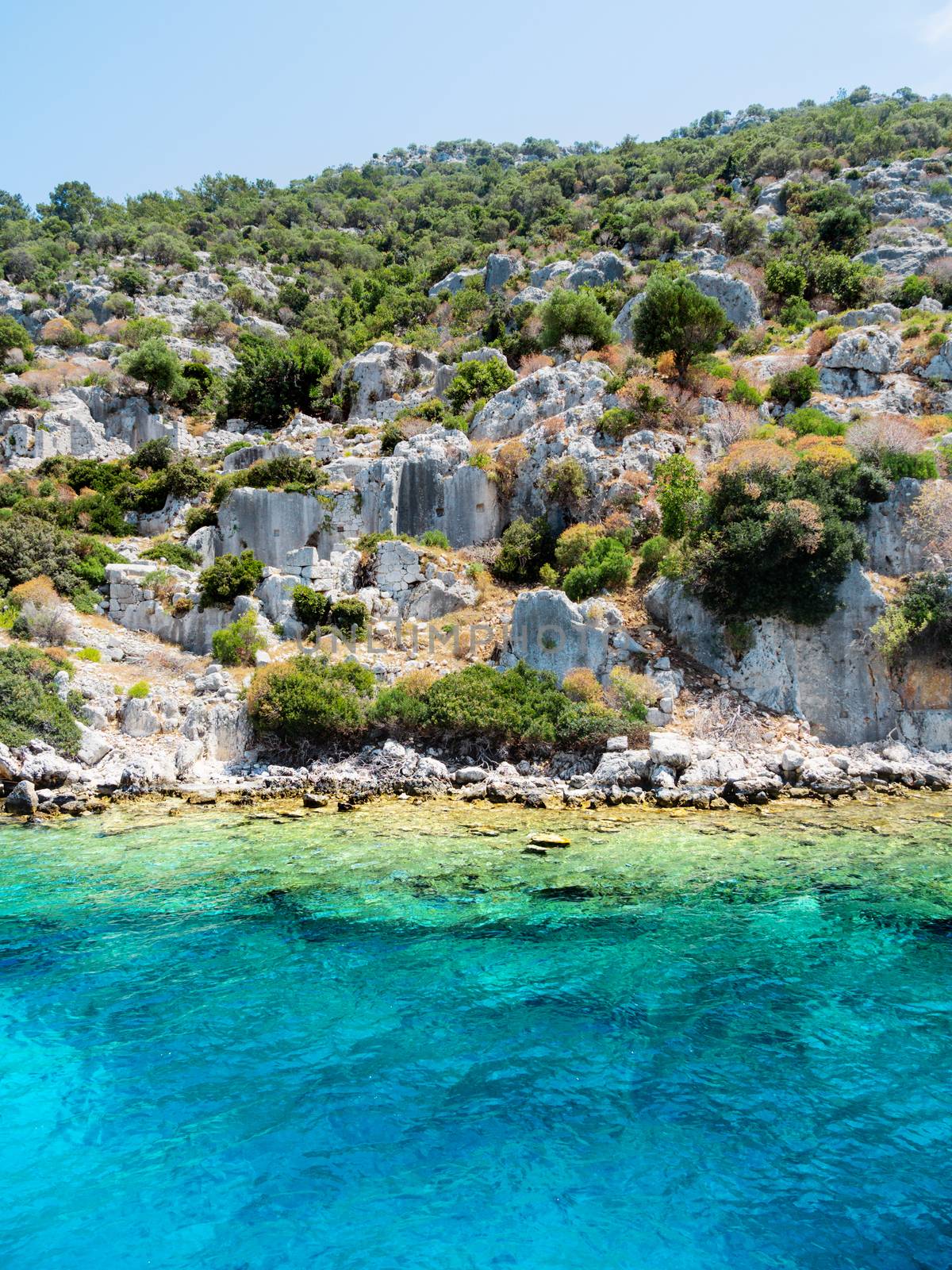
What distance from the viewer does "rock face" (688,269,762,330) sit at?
38.2 metres

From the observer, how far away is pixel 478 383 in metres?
38.8

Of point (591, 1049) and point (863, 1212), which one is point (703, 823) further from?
point (863, 1212)

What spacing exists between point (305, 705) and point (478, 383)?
80.9 ft

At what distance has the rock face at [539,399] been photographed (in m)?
31.2

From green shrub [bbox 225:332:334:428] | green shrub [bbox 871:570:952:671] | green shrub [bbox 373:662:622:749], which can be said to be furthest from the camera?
green shrub [bbox 225:332:334:428]

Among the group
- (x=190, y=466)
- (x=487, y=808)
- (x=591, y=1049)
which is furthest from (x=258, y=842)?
(x=190, y=466)

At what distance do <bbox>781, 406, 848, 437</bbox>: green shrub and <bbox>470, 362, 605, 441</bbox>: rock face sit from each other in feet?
24.6

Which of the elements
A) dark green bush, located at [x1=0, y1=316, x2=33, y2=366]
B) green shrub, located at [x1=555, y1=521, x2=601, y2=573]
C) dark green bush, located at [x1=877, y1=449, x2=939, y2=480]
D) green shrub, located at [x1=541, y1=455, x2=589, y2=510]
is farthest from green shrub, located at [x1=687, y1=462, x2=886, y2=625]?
dark green bush, located at [x1=0, y1=316, x2=33, y2=366]

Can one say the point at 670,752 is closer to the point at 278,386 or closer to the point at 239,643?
the point at 239,643

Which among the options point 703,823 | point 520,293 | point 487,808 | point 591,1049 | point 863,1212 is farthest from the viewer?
point 520,293

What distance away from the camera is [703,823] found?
594 inches

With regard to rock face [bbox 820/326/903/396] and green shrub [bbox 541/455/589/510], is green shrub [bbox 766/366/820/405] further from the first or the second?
green shrub [bbox 541/455/589/510]

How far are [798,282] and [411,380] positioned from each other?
71.8ft

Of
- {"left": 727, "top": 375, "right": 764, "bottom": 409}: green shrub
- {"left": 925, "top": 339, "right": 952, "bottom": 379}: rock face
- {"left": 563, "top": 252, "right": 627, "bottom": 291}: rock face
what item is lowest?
{"left": 727, "top": 375, "right": 764, "bottom": 409}: green shrub
